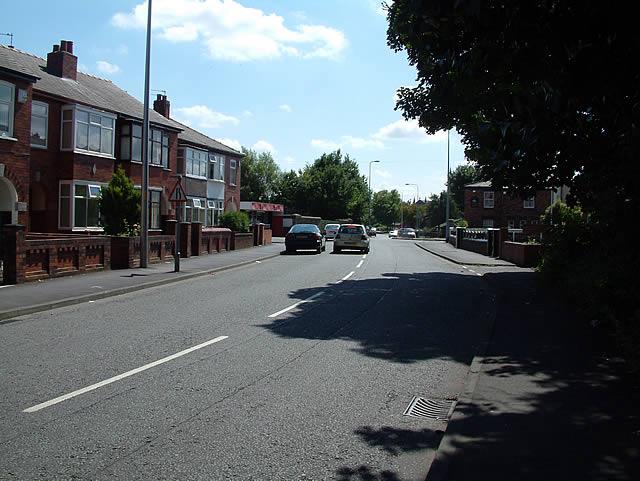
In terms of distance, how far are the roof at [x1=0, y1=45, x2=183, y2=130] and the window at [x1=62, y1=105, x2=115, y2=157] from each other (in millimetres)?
434

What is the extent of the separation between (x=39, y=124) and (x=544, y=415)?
25.9m

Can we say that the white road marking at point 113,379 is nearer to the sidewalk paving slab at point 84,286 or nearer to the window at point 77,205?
the sidewalk paving slab at point 84,286

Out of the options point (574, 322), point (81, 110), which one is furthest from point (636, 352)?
point (81, 110)

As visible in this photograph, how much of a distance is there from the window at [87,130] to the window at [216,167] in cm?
1551

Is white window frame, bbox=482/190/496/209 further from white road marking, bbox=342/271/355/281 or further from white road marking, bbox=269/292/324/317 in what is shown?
white road marking, bbox=269/292/324/317

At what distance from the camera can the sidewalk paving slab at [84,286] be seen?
1273 cm

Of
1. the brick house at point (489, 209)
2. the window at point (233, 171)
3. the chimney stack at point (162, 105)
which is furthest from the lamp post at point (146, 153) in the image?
the brick house at point (489, 209)

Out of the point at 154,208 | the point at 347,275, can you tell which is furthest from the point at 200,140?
the point at 347,275

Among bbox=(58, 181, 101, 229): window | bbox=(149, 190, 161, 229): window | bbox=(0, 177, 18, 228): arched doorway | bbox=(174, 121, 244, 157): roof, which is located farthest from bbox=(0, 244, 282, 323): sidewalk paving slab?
bbox=(174, 121, 244, 157): roof

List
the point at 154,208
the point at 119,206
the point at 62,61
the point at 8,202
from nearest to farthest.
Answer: the point at 119,206 < the point at 8,202 < the point at 62,61 < the point at 154,208

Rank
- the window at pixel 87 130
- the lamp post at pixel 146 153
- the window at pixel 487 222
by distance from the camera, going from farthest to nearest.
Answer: the window at pixel 487 222, the window at pixel 87 130, the lamp post at pixel 146 153

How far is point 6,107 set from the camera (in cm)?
2230

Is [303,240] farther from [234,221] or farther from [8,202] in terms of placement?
[8,202]

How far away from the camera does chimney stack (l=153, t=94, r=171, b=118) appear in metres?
43.7
